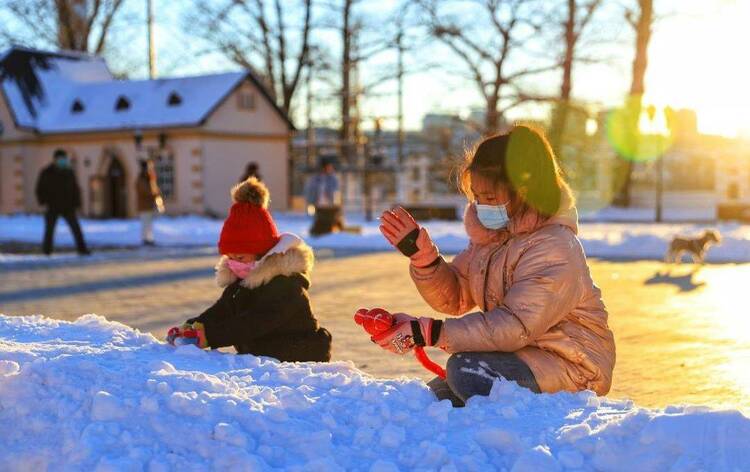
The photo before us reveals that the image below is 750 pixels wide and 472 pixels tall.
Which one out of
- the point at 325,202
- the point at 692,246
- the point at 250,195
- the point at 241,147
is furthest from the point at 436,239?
the point at 241,147

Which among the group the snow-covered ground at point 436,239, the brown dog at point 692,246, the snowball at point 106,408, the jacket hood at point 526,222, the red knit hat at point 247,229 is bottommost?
the snow-covered ground at point 436,239

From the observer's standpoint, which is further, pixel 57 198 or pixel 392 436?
pixel 57 198

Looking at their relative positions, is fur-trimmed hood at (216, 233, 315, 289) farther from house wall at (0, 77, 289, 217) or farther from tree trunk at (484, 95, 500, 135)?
house wall at (0, 77, 289, 217)

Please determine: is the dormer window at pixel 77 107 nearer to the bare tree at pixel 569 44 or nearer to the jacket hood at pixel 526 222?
the bare tree at pixel 569 44

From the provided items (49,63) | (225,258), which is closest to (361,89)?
(49,63)

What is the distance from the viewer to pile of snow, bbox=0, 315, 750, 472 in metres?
2.90

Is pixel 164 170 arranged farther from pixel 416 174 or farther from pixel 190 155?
pixel 416 174

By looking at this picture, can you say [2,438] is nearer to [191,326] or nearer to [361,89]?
[191,326]

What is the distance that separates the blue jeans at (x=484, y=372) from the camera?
357 centimetres

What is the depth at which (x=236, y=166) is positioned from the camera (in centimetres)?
3575

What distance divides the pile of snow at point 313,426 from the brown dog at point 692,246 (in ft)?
37.8

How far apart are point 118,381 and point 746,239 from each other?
15416mm

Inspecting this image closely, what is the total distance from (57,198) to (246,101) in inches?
785

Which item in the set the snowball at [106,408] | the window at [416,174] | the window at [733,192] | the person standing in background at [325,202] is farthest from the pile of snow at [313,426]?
the window at [416,174]
